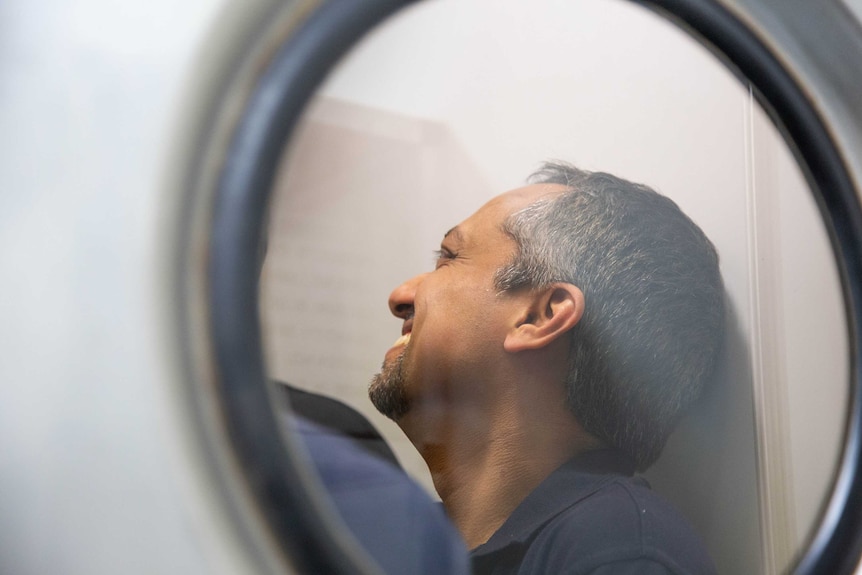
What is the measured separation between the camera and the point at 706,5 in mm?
557

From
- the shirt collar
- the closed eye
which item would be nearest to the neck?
the shirt collar

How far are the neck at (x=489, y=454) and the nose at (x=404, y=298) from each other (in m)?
0.07

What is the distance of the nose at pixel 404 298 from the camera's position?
1.58 feet

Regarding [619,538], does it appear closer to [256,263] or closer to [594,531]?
[594,531]

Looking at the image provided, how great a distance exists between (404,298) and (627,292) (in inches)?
8.2

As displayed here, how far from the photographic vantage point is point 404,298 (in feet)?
1.60

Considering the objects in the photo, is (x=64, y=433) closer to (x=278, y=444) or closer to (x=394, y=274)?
(x=278, y=444)

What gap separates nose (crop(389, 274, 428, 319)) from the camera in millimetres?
480

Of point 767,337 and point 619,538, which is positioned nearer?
point 619,538

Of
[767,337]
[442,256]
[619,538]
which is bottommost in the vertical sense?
[619,538]

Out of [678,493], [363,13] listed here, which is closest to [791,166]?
[678,493]

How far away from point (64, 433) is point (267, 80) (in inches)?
9.0

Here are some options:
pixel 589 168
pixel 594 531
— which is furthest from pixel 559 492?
pixel 589 168

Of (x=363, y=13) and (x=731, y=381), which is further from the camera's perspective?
(x=731, y=381)
